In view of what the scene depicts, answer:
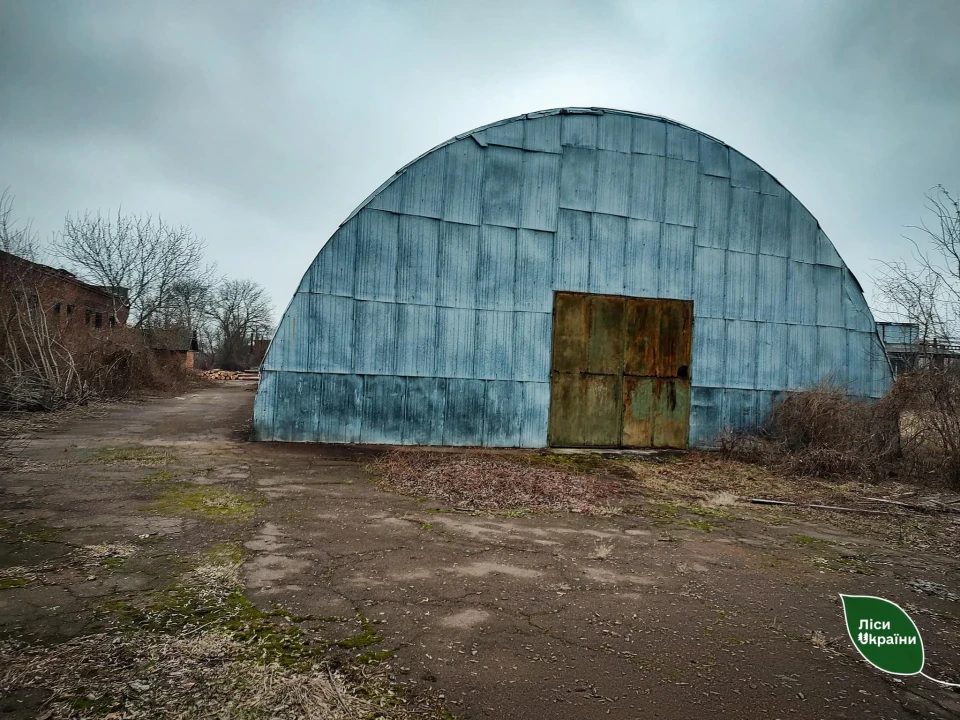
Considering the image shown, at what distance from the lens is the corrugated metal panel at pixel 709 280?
1145 centimetres

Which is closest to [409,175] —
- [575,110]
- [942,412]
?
[575,110]

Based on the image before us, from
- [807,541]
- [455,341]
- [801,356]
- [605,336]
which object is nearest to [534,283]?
[605,336]

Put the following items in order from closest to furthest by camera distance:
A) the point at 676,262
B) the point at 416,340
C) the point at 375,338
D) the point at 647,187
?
1. the point at 375,338
2. the point at 416,340
3. the point at 647,187
4. the point at 676,262

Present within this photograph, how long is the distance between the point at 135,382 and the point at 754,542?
19453 mm

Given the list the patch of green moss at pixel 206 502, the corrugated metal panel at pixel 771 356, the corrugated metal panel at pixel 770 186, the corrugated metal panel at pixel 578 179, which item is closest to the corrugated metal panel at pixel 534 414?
the corrugated metal panel at pixel 578 179

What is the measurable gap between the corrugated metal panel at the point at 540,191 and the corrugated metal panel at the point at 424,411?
351 centimetres

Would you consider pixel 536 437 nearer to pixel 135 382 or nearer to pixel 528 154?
pixel 528 154

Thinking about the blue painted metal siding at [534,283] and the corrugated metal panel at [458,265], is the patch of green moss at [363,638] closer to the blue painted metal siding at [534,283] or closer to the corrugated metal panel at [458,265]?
the blue painted metal siding at [534,283]

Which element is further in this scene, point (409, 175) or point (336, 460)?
point (409, 175)

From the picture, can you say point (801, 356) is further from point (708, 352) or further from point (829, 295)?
point (708, 352)

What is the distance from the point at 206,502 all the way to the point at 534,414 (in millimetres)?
6226

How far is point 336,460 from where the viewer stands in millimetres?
8602

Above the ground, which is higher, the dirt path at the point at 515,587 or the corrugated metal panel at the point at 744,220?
the corrugated metal panel at the point at 744,220

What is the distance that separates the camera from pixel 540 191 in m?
10.7
